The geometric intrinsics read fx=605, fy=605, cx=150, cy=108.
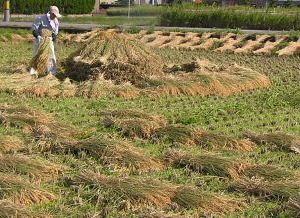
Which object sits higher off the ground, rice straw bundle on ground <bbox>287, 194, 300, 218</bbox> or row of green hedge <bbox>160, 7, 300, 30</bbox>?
row of green hedge <bbox>160, 7, 300, 30</bbox>

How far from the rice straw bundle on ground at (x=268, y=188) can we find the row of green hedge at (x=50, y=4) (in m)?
30.3

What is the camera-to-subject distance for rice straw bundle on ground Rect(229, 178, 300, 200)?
525 cm

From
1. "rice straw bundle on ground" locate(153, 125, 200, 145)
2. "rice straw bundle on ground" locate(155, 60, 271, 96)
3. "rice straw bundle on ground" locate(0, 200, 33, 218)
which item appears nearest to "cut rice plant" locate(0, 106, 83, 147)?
"rice straw bundle on ground" locate(153, 125, 200, 145)

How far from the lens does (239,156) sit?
6570 mm

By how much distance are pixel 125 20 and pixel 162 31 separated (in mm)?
5571

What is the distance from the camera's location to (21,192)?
5.05 metres

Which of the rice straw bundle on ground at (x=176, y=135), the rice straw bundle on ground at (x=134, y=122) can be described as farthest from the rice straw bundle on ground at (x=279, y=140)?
the rice straw bundle on ground at (x=134, y=122)

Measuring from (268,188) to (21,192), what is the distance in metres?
2.13

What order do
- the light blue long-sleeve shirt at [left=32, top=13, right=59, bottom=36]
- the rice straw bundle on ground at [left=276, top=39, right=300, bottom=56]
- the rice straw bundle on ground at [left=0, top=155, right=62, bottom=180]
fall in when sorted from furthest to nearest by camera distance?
1. the rice straw bundle on ground at [left=276, top=39, right=300, bottom=56]
2. the light blue long-sleeve shirt at [left=32, top=13, right=59, bottom=36]
3. the rice straw bundle on ground at [left=0, top=155, right=62, bottom=180]

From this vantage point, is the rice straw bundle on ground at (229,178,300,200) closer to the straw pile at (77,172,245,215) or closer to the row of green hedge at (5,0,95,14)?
the straw pile at (77,172,245,215)

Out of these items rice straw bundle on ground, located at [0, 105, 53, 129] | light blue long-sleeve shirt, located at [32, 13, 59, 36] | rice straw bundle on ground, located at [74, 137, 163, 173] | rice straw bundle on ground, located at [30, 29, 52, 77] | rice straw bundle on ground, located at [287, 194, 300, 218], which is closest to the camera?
rice straw bundle on ground, located at [287, 194, 300, 218]

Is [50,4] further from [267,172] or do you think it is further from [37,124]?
[267,172]

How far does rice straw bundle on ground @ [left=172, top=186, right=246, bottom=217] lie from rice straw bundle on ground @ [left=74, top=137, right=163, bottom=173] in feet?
2.99

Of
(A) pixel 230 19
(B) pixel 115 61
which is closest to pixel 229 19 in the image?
(A) pixel 230 19
